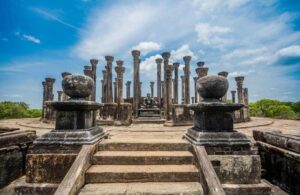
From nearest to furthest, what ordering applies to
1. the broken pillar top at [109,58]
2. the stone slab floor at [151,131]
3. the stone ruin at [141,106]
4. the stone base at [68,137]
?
1. the stone base at [68,137]
2. the stone slab floor at [151,131]
3. the stone ruin at [141,106]
4. the broken pillar top at [109,58]

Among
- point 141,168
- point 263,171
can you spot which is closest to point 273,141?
point 263,171

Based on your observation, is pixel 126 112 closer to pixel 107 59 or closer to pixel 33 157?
pixel 33 157

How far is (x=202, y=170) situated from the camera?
115 inches

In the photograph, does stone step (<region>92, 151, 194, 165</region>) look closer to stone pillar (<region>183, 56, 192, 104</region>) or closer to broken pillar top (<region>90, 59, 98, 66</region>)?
stone pillar (<region>183, 56, 192, 104</region>)

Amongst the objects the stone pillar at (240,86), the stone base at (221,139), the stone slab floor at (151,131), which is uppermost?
the stone pillar at (240,86)

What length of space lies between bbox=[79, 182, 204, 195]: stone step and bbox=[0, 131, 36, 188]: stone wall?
2.11 m

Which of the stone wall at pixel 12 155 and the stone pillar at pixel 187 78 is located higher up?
the stone pillar at pixel 187 78

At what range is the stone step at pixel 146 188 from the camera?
8.93 ft

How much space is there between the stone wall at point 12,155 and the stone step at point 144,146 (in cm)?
194

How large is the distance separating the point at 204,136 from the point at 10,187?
4.24 metres

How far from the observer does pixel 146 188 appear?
9.29 ft

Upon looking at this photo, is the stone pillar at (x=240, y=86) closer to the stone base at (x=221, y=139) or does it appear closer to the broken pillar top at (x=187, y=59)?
the broken pillar top at (x=187, y=59)

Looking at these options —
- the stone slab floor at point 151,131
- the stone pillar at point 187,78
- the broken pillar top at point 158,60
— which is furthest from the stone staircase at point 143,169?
the broken pillar top at point 158,60

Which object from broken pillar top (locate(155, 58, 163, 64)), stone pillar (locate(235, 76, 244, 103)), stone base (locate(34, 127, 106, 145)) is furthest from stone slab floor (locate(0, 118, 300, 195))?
broken pillar top (locate(155, 58, 163, 64))
